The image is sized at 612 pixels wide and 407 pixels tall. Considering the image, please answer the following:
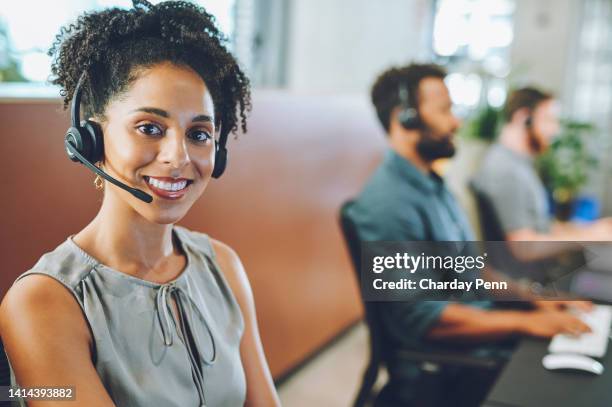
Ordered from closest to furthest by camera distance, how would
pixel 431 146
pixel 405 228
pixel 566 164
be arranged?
pixel 405 228, pixel 431 146, pixel 566 164

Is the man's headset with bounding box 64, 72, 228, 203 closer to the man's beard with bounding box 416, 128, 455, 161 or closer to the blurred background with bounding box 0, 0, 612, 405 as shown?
the blurred background with bounding box 0, 0, 612, 405

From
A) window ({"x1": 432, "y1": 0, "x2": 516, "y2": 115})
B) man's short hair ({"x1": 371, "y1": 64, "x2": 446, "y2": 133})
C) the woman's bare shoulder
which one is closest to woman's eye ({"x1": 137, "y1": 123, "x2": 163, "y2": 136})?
the woman's bare shoulder

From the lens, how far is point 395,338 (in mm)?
1636

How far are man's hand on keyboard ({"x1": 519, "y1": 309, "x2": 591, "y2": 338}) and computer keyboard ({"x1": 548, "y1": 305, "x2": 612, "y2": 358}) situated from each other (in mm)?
21

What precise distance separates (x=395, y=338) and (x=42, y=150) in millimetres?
1020

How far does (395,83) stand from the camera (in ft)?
6.82

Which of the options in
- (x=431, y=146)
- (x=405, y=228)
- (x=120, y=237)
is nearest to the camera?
(x=120, y=237)

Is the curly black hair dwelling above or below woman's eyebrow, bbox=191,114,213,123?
above

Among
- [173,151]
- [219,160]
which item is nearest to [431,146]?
[219,160]

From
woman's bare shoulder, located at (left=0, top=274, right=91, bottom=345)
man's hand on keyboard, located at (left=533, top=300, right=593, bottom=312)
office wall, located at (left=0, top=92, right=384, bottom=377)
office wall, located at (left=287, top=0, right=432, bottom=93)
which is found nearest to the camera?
woman's bare shoulder, located at (left=0, top=274, right=91, bottom=345)

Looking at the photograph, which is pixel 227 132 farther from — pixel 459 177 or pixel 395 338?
pixel 459 177

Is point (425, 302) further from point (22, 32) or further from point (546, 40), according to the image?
point (546, 40)

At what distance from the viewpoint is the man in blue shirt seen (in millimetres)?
1602

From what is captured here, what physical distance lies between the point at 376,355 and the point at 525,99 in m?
1.85
